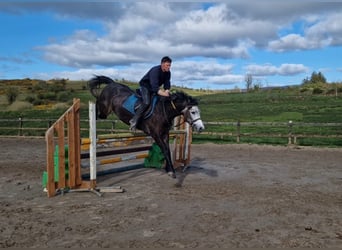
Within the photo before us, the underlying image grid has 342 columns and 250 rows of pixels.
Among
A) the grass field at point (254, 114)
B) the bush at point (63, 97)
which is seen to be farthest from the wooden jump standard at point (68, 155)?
the bush at point (63, 97)

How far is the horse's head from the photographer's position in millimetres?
6705

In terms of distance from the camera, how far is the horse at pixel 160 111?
6.89 meters

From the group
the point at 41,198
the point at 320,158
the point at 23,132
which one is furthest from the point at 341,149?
the point at 23,132

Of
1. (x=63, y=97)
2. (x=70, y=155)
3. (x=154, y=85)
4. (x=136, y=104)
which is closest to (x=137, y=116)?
(x=136, y=104)

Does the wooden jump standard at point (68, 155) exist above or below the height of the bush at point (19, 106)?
below

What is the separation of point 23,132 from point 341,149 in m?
16.5

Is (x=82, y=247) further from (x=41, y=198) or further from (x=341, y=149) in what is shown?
(x=341, y=149)

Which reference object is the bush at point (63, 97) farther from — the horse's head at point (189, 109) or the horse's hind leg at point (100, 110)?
the horse's head at point (189, 109)

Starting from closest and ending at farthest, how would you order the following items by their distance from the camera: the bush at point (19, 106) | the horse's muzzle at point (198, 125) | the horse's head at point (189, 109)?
the horse's muzzle at point (198, 125) < the horse's head at point (189, 109) < the bush at point (19, 106)

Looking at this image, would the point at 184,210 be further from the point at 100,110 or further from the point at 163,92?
the point at 100,110

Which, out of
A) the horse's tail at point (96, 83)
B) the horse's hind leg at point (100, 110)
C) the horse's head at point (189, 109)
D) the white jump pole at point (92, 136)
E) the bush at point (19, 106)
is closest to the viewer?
the white jump pole at point (92, 136)

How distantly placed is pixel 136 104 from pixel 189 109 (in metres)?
1.17

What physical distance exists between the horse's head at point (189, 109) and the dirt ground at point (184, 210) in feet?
4.09

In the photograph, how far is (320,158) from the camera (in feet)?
37.0
